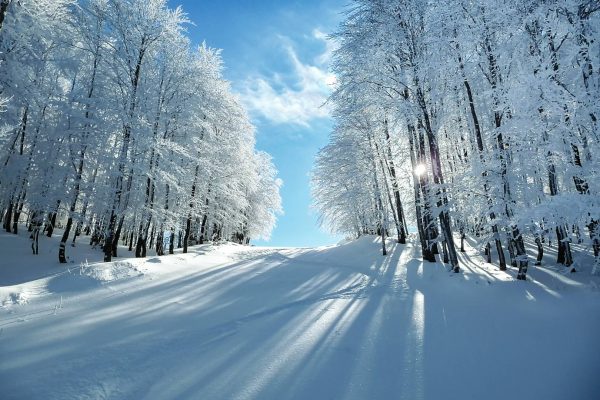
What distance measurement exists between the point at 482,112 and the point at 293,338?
46.0ft

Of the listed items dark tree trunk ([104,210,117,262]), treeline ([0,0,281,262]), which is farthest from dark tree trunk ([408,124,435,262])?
dark tree trunk ([104,210,117,262])

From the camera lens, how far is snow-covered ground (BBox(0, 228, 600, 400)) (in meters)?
3.88

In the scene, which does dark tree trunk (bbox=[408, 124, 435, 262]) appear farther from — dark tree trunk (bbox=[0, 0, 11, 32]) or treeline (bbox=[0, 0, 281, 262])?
dark tree trunk (bbox=[0, 0, 11, 32])

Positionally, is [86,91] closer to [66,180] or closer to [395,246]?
[66,180]

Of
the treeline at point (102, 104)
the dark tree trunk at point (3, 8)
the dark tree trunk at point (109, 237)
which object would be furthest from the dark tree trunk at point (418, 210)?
the dark tree trunk at point (3, 8)

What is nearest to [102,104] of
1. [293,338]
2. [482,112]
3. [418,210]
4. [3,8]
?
[3,8]

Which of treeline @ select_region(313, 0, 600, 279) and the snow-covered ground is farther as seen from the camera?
treeline @ select_region(313, 0, 600, 279)

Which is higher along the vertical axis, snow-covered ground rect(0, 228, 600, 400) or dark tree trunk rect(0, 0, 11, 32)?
dark tree trunk rect(0, 0, 11, 32)

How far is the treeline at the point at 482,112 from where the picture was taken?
235 inches

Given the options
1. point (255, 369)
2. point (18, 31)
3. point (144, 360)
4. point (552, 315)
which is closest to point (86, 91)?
point (18, 31)

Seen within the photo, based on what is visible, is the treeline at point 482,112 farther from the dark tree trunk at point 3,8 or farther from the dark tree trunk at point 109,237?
the dark tree trunk at point 3,8

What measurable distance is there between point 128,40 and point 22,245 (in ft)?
38.3

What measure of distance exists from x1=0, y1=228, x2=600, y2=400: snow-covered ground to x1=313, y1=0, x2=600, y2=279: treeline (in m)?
1.98

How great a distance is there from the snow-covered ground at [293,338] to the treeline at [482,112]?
1.98 metres
